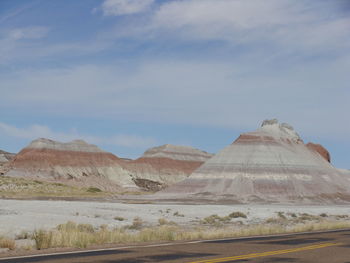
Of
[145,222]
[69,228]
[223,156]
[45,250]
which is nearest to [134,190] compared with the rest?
[223,156]

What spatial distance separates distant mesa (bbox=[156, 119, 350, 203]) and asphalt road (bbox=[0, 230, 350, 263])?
70.2 metres

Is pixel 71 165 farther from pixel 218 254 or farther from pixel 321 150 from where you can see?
pixel 218 254

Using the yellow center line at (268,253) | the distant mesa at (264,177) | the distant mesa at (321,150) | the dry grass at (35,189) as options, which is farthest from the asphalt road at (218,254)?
the distant mesa at (321,150)

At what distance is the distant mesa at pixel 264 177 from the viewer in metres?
92.2

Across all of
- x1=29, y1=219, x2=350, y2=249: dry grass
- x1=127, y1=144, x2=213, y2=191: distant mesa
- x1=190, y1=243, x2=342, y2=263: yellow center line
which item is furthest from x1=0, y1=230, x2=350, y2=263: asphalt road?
x1=127, y1=144, x2=213, y2=191: distant mesa

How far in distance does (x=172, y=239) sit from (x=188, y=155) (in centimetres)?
14867

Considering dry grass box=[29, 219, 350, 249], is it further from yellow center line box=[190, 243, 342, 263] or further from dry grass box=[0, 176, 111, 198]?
dry grass box=[0, 176, 111, 198]

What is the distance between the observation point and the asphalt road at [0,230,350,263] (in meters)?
Answer: 13.8

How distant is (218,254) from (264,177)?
82.4 meters

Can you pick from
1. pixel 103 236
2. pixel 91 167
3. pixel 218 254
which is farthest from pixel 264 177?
pixel 218 254

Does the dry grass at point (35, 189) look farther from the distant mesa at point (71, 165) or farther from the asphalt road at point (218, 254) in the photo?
the asphalt road at point (218, 254)

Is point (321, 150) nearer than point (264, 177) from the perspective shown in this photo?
No

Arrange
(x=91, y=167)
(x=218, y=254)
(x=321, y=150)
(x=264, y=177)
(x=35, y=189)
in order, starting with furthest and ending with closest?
(x=321, y=150) < (x=91, y=167) < (x=35, y=189) < (x=264, y=177) < (x=218, y=254)

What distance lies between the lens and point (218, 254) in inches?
607
